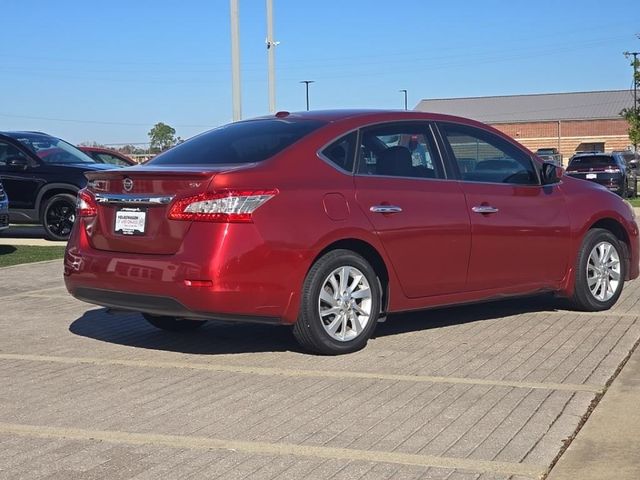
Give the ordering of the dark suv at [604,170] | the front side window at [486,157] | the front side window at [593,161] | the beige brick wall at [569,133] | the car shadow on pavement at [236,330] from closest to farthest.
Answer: the car shadow on pavement at [236,330] < the front side window at [486,157] < the dark suv at [604,170] < the front side window at [593,161] < the beige brick wall at [569,133]

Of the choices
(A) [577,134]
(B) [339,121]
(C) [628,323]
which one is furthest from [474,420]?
(A) [577,134]

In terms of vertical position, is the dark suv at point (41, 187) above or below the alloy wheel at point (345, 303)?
above

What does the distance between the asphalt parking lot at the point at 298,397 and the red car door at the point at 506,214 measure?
17.4 inches

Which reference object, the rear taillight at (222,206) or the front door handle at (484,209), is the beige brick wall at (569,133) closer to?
the front door handle at (484,209)

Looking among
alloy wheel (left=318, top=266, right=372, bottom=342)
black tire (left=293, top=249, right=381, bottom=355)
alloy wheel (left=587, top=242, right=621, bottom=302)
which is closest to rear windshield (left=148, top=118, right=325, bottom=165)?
black tire (left=293, top=249, right=381, bottom=355)

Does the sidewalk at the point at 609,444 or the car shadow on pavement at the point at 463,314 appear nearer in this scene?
the sidewalk at the point at 609,444

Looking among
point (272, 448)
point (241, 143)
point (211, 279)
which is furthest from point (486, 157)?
point (272, 448)

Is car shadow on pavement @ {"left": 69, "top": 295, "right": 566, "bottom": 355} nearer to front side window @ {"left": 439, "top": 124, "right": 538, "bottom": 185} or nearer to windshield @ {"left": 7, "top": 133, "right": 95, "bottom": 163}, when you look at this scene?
front side window @ {"left": 439, "top": 124, "right": 538, "bottom": 185}

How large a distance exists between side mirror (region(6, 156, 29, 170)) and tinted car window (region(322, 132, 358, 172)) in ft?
34.6

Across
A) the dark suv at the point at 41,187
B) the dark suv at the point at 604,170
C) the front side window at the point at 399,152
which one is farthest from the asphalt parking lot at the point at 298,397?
the dark suv at the point at 604,170

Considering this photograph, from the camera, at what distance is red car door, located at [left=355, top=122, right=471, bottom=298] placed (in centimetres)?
665

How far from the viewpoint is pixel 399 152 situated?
22.9ft

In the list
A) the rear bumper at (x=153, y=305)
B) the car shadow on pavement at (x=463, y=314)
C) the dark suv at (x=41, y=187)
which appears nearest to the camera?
the rear bumper at (x=153, y=305)

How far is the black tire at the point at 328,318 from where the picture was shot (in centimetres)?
626
